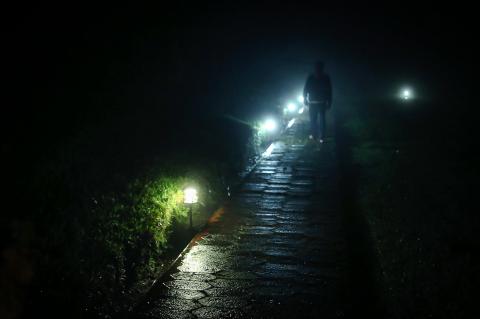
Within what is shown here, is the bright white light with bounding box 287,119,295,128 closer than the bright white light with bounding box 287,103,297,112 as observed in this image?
Yes

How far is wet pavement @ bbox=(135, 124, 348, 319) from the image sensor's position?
440 cm

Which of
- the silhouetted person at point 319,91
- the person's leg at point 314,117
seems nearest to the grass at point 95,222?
the silhouetted person at point 319,91

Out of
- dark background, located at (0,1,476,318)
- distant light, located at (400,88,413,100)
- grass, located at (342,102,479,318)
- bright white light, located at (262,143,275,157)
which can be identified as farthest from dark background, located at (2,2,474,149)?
distant light, located at (400,88,413,100)

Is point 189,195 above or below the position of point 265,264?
above

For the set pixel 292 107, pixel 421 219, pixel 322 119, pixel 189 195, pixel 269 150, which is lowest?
pixel 421 219

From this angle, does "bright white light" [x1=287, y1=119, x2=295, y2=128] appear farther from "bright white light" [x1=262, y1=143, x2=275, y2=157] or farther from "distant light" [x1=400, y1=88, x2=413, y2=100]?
"distant light" [x1=400, y1=88, x2=413, y2=100]

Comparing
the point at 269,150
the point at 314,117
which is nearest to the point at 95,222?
the point at 269,150

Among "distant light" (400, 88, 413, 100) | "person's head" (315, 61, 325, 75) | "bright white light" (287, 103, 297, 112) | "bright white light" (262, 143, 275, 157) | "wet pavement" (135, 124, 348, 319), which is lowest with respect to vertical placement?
"wet pavement" (135, 124, 348, 319)

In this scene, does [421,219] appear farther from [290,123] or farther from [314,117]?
[290,123]

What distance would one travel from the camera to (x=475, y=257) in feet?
17.6

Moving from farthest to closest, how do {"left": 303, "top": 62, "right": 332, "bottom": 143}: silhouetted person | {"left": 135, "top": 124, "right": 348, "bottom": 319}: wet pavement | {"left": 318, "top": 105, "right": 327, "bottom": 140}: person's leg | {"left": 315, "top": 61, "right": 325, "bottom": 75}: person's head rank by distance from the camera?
{"left": 318, "top": 105, "right": 327, "bottom": 140}: person's leg < {"left": 303, "top": 62, "right": 332, "bottom": 143}: silhouetted person < {"left": 315, "top": 61, "right": 325, "bottom": 75}: person's head < {"left": 135, "top": 124, "right": 348, "bottom": 319}: wet pavement

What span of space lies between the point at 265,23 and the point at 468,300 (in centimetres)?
1715

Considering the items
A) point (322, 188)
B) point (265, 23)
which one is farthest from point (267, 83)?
point (322, 188)

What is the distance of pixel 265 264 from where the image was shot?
5.37m
